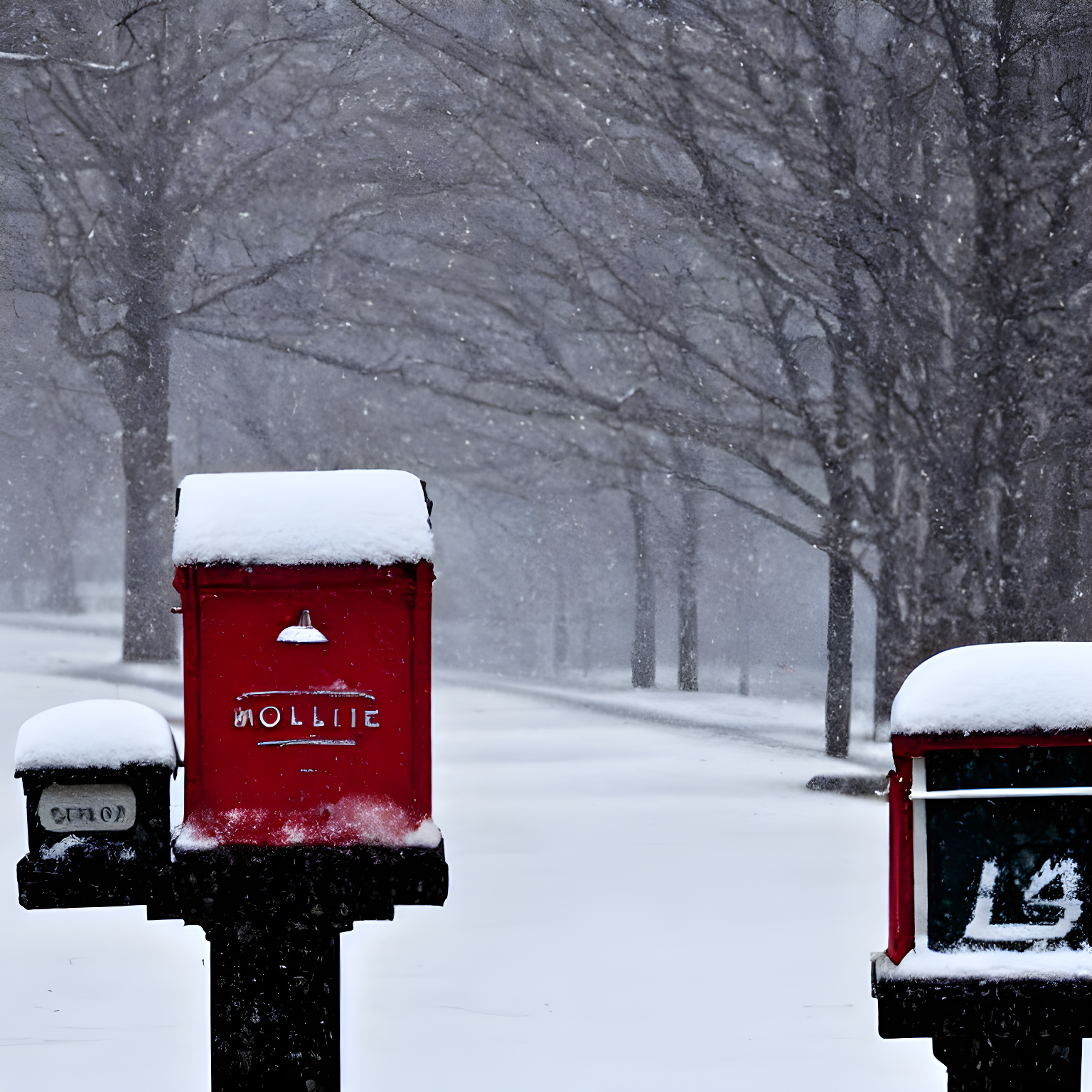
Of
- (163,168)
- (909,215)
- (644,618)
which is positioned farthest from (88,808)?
(644,618)

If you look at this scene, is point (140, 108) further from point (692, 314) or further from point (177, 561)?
point (177, 561)

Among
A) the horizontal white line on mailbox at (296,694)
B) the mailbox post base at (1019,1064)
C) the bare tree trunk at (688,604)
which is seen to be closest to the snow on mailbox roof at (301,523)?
the horizontal white line on mailbox at (296,694)

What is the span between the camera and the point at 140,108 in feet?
51.4

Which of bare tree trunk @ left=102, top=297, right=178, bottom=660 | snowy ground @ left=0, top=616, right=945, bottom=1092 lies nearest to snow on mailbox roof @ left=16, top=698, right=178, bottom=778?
snowy ground @ left=0, top=616, right=945, bottom=1092

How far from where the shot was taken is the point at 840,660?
11102mm

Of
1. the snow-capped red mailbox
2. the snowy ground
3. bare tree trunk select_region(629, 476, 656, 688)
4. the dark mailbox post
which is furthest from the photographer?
bare tree trunk select_region(629, 476, 656, 688)

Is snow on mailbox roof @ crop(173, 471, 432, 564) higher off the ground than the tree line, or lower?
lower

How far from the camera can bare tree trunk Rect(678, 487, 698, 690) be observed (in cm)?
1938

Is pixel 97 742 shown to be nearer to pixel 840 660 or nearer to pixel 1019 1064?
pixel 1019 1064

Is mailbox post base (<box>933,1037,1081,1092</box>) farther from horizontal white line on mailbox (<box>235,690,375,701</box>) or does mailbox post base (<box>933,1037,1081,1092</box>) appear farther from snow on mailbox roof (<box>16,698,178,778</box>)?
snow on mailbox roof (<box>16,698,178,778</box>)

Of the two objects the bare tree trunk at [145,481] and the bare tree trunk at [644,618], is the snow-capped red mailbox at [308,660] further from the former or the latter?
the bare tree trunk at [644,618]

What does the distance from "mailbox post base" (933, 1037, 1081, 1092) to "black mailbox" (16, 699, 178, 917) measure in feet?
4.86

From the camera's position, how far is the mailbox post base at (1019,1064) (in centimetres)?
234

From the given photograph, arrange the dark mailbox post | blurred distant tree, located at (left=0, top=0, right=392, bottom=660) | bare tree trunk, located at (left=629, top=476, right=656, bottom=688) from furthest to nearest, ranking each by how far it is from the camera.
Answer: bare tree trunk, located at (left=629, top=476, right=656, bottom=688)
blurred distant tree, located at (left=0, top=0, right=392, bottom=660)
the dark mailbox post
